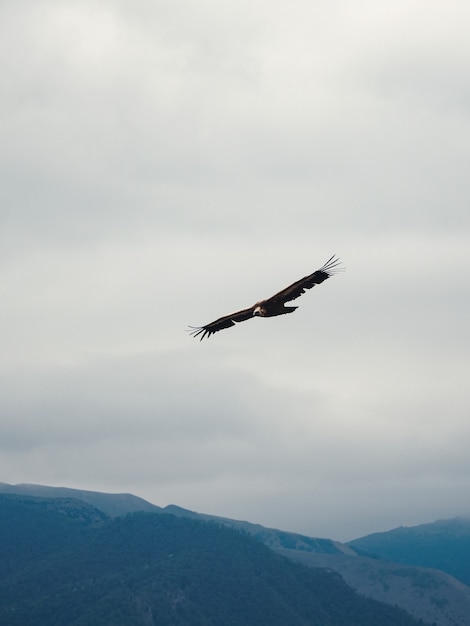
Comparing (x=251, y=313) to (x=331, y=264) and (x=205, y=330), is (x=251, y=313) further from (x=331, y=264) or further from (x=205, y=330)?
(x=331, y=264)

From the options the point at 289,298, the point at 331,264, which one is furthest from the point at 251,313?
the point at 331,264

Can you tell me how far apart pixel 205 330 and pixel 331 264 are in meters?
10.5

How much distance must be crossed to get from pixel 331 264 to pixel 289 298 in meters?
4.31

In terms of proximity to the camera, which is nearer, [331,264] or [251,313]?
[331,264]

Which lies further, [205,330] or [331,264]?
[205,330]

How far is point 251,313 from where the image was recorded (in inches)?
2327

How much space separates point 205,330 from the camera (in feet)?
198

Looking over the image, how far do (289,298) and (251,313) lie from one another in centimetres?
317

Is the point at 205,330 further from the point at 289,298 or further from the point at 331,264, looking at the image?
the point at 331,264

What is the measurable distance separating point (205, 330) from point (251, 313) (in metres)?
3.25

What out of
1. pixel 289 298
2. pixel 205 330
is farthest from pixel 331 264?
pixel 205 330

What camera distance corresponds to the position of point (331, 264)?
53562 mm

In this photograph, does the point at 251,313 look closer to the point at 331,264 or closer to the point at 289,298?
the point at 289,298

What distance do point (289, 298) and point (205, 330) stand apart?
20.8ft
